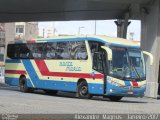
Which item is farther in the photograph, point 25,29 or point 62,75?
point 25,29

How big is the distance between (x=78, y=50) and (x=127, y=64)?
112 inches

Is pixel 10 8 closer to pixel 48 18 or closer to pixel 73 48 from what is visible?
pixel 48 18

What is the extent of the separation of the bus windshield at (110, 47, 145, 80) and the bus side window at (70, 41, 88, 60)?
1716 mm

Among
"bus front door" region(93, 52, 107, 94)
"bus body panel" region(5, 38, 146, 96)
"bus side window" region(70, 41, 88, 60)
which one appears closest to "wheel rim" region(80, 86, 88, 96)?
"bus body panel" region(5, 38, 146, 96)

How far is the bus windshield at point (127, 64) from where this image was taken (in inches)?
1005

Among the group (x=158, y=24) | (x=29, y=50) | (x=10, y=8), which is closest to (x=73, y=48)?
(x=29, y=50)

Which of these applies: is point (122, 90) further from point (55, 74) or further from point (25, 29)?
point (25, 29)

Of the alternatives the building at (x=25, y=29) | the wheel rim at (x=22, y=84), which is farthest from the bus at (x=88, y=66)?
the building at (x=25, y=29)

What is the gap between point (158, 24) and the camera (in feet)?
116

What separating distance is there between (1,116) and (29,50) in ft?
61.7

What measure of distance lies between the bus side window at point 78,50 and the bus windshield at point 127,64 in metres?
1.72

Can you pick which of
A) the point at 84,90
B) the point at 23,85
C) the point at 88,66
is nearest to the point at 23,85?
the point at 23,85

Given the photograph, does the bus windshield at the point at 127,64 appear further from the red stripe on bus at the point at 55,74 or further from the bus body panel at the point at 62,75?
the red stripe on bus at the point at 55,74

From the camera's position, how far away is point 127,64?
25.8 metres
